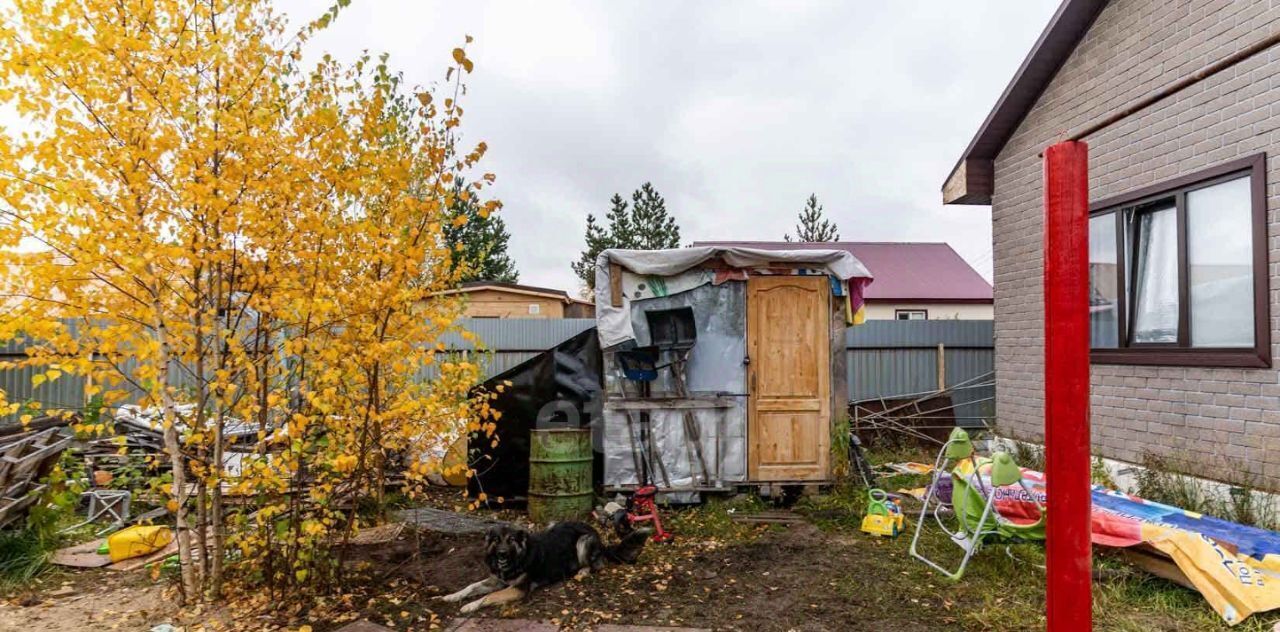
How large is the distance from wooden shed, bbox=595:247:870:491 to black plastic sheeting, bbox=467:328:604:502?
329 millimetres

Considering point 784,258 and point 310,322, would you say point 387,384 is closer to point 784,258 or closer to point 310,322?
point 310,322

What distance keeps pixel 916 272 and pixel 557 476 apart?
64.3 ft

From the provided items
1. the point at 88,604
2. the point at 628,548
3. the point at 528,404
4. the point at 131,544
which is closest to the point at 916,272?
the point at 528,404

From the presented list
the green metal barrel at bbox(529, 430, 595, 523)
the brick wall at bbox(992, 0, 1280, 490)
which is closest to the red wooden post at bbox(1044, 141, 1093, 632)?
the brick wall at bbox(992, 0, 1280, 490)

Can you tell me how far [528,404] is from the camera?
22.3ft

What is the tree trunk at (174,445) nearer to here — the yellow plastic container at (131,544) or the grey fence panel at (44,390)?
the yellow plastic container at (131,544)

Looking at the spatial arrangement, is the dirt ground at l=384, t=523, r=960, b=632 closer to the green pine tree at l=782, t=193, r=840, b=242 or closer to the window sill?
the window sill

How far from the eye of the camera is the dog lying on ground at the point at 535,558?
4.02 m

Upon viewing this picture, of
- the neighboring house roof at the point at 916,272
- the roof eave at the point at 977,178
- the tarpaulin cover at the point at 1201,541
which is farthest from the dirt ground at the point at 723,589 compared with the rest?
the neighboring house roof at the point at 916,272

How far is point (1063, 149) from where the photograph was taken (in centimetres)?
158

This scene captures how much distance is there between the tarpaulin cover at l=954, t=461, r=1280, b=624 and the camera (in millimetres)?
3424

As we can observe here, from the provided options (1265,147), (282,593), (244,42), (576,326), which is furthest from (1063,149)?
(576,326)

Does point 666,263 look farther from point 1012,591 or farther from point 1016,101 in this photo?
point 1016,101

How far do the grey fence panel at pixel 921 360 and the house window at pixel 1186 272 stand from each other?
3.66 m
